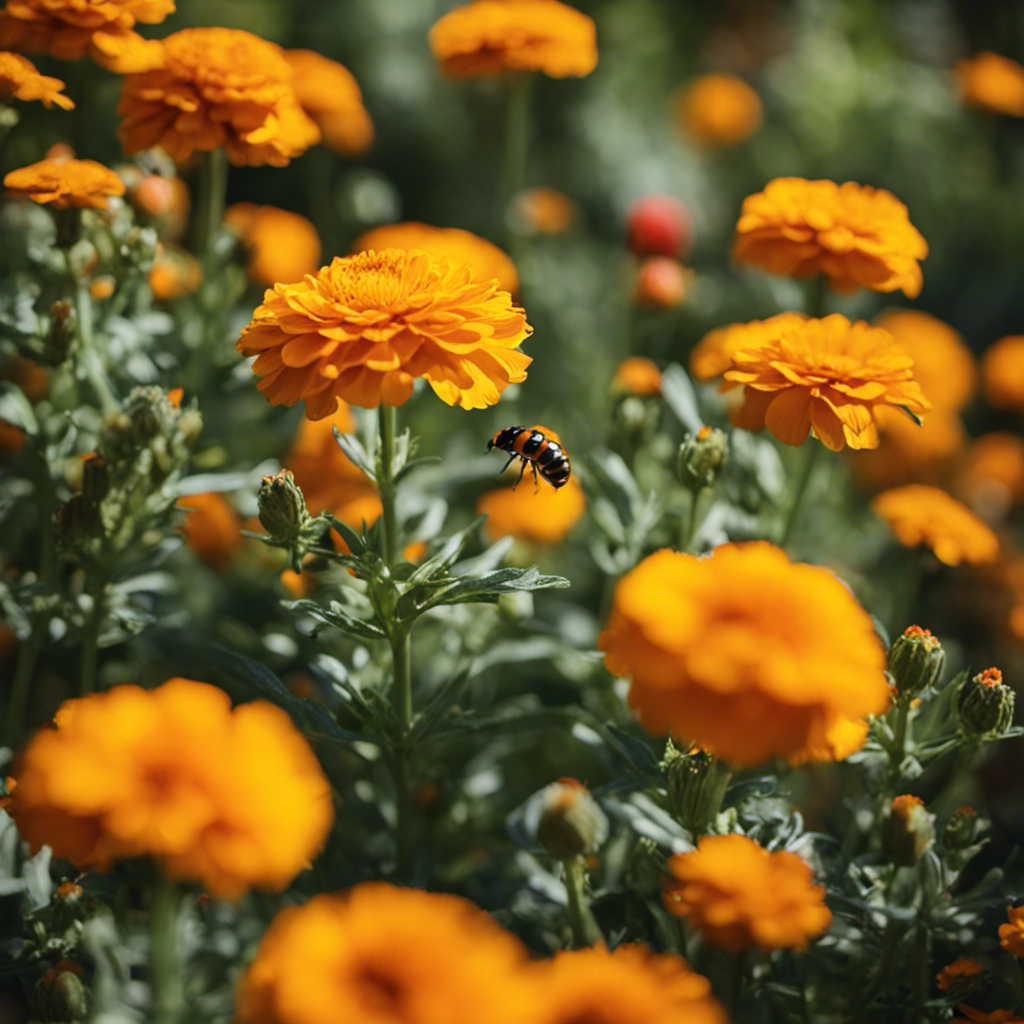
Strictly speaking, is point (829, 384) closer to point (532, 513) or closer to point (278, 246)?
point (532, 513)

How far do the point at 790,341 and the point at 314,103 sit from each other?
1.32 meters

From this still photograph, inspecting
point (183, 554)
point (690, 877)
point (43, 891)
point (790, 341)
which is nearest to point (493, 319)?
point (790, 341)

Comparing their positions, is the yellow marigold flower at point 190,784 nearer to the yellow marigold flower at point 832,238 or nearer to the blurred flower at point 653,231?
the yellow marigold flower at point 832,238

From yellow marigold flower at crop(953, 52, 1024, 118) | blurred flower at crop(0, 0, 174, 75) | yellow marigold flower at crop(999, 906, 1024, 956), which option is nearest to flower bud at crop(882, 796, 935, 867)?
yellow marigold flower at crop(999, 906, 1024, 956)

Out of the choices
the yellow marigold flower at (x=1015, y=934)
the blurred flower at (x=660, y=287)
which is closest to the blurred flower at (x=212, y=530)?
the blurred flower at (x=660, y=287)

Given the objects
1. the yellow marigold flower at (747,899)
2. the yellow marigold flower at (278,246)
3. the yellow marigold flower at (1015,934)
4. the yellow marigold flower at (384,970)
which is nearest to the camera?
the yellow marigold flower at (384,970)

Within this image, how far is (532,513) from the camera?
1.84m

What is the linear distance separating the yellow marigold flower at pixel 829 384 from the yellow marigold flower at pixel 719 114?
99.1 inches

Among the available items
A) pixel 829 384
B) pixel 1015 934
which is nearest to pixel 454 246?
pixel 829 384

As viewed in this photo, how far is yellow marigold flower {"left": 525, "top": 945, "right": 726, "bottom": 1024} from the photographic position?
2.46 ft

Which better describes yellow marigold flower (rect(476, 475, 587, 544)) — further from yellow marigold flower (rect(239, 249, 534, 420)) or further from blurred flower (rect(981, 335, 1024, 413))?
blurred flower (rect(981, 335, 1024, 413))

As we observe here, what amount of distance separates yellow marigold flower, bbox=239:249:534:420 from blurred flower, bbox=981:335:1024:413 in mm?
2032

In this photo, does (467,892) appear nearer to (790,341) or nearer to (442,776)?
(442,776)

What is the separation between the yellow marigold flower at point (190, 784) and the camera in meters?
0.73
